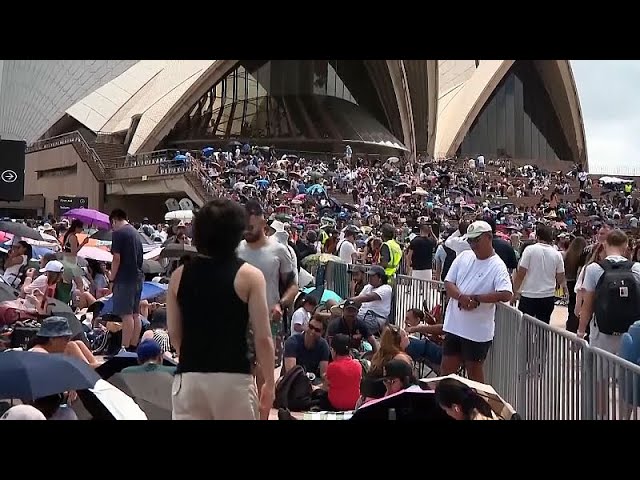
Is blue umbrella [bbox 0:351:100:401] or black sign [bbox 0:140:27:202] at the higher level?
black sign [bbox 0:140:27:202]

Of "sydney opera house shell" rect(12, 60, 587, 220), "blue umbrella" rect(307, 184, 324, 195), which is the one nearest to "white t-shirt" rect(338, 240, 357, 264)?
"blue umbrella" rect(307, 184, 324, 195)

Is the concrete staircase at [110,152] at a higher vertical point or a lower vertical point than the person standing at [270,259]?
higher

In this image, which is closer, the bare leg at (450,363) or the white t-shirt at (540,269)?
the bare leg at (450,363)

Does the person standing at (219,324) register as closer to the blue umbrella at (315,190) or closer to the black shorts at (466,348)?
the black shorts at (466,348)

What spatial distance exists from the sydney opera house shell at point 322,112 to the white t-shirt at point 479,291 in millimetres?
27823

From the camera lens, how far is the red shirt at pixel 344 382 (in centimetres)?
540

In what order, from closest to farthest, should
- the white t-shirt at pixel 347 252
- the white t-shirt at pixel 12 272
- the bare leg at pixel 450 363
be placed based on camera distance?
the bare leg at pixel 450 363
the white t-shirt at pixel 12 272
the white t-shirt at pixel 347 252

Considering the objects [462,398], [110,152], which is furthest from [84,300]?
[110,152]

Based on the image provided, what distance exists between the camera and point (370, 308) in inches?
293

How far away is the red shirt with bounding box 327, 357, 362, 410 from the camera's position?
5398 millimetres

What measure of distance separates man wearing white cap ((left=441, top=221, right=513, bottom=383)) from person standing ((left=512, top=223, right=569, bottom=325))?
59.0 inches

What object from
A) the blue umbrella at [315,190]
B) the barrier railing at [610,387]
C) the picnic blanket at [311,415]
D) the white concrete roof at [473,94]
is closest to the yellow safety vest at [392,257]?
the picnic blanket at [311,415]

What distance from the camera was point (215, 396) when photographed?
284 centimetres

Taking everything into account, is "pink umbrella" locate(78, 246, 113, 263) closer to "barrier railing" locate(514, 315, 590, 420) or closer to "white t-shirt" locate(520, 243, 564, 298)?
"white t-shirt" locate(520, 243, 564, 298)
